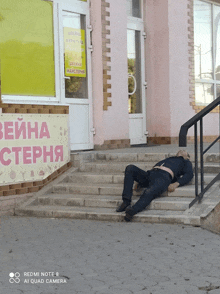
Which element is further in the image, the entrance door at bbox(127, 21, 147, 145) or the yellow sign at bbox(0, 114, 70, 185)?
the entrance door at bbox(127, 21, 147, 145)

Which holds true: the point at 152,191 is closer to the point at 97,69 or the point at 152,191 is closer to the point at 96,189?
the point at 96,189

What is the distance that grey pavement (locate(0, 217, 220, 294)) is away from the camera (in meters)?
4.04

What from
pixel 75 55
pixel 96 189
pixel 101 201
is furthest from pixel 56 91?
pixel 101 201

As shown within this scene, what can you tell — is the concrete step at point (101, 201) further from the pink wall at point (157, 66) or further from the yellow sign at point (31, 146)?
the pink wall at point (157, 66)

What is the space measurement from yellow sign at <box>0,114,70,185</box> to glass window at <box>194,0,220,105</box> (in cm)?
474

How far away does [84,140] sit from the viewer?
963 centimetres

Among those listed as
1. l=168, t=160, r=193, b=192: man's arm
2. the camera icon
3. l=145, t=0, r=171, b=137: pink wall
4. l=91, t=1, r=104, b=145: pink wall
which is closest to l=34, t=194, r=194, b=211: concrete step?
l=168, t=160, r=193, b=192: man's arm

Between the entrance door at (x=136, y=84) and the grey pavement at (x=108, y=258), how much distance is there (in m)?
4.64

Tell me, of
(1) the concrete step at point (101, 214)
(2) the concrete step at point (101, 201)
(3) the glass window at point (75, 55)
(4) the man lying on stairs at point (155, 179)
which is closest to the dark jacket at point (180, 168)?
(4) the man lying on stairs at point (155, 179)

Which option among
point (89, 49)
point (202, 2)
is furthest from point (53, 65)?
point (202, 2)

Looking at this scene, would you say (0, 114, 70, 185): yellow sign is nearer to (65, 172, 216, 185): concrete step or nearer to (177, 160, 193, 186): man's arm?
(65, 172, 216, 185): concrete step

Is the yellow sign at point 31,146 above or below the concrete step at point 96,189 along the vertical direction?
above

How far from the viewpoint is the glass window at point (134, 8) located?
1109cm

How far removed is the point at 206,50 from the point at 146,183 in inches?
247
